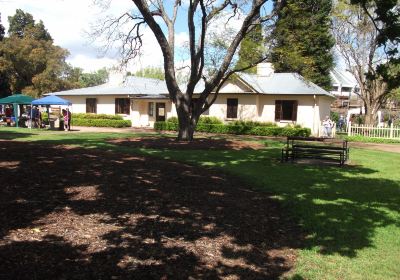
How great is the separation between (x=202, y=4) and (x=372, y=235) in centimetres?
1511

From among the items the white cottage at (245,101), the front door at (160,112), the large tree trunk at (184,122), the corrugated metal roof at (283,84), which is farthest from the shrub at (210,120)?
the large tree trunk at (184,122)

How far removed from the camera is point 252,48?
2580cm

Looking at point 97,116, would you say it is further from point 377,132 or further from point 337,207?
point 337,207

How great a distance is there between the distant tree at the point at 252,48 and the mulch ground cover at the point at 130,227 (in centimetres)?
1713

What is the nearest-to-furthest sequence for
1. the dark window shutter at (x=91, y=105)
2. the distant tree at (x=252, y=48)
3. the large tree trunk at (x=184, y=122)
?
1. the large tree trunk at (x=184, y=122)
2. the distant tree at (x=252, y=48)
3. the dark window shutter at (x=91, y=105)

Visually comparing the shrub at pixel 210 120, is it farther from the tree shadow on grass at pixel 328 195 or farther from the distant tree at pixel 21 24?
the distant tree at pixel 21 24

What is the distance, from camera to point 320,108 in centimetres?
3259

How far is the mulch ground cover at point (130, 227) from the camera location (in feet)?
15.8

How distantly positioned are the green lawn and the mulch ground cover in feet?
1.41

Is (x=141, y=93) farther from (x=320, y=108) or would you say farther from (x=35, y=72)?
(x=35, y=72)

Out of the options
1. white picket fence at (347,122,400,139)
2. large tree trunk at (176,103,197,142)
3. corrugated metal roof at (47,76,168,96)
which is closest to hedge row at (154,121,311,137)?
white picket fence at (347,122,400,139)

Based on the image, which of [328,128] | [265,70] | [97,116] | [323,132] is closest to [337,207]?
[328,128]

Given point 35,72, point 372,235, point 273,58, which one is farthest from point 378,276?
point 35,72

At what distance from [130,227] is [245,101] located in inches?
1108
